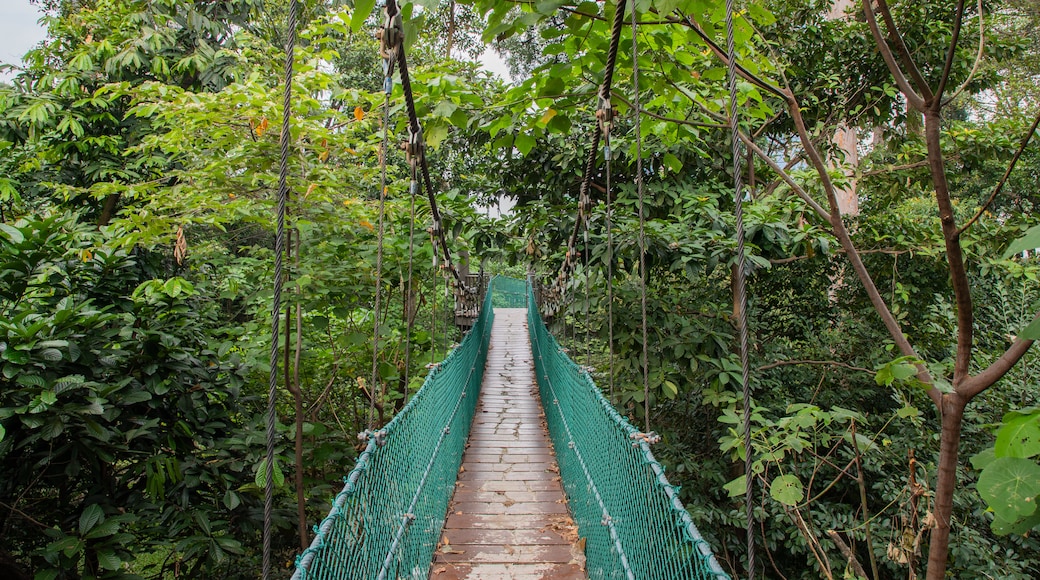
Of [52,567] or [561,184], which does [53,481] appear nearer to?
[52,567]

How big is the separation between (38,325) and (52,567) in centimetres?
84

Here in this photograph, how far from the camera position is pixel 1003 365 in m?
1.39

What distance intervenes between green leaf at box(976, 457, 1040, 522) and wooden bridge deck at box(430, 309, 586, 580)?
1463 mm

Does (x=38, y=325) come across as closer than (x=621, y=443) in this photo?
No

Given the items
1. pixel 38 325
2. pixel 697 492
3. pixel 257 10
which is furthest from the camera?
pixel 257 10

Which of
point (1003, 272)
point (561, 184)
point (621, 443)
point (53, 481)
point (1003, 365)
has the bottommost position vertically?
point (53, 481)

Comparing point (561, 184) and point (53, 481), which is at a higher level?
point (561, 184)

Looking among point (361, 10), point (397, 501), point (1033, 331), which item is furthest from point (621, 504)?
point (361, 10)

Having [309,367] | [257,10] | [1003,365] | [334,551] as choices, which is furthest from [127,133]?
[1003,365]

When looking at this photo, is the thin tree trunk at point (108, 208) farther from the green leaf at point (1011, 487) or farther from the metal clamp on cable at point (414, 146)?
the green leaf at point (1011, 487)

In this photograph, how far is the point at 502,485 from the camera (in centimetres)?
317

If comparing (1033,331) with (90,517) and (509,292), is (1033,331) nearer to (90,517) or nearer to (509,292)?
(90,517)

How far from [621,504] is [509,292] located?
1463 centimetres

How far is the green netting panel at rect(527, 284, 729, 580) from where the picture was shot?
1.21 metres
